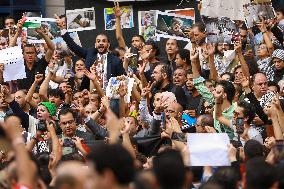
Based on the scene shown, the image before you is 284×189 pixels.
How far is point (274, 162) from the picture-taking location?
948 cm

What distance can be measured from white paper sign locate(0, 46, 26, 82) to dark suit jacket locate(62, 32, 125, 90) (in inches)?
36.6

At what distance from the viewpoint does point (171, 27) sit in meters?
17.2

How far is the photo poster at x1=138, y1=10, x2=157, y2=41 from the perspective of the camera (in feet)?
58.6

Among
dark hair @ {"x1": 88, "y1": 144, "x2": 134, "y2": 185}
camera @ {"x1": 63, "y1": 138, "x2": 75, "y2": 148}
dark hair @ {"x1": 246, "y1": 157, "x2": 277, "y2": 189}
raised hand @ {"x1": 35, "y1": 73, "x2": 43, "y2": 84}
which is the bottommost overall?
camera @ {"x1": 63, "y1": 138, "x2": 75, "y2": 148}

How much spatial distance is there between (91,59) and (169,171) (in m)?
8.73

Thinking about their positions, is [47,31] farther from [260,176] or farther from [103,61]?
[260,176]

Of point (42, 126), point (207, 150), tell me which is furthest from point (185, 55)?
point (207, 150)

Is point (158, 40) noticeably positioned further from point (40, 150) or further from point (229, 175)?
point (229, 175)

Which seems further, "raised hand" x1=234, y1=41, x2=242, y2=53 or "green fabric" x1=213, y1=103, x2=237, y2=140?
"raised hand" x1=234, y1=41, x2=242, y2=53

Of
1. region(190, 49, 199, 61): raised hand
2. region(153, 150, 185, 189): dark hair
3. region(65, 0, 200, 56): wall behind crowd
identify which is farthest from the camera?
region(65, 0, 200, 56): wall behind crowd

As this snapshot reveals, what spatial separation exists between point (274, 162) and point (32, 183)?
2.25 m

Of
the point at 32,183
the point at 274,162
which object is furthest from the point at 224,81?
the point at 32,183

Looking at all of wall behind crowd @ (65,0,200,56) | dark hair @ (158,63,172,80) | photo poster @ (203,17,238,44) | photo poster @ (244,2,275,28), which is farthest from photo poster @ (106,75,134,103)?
wall behind crowd @ (65,0,200,56)

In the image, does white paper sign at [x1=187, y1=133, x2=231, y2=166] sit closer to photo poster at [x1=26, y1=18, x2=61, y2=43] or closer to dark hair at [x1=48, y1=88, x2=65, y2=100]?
dark hair at [x1=48, y1=88, x2=65, y2=100]
